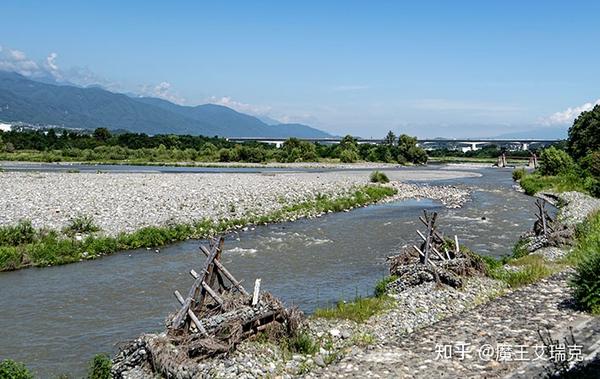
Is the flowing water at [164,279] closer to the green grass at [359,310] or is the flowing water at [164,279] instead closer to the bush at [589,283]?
the green grass at [359,310]

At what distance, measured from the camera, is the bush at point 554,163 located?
6825 centimetres

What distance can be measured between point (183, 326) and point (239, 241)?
17.3 meters

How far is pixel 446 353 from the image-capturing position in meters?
11.3

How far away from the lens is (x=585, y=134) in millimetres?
73188

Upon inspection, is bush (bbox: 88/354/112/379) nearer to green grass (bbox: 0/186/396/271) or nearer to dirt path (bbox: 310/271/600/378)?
dirt path (bbox: 310/271/600/378)

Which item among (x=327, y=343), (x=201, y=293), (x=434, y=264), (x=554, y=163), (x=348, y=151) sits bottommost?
(x=327, y=343)

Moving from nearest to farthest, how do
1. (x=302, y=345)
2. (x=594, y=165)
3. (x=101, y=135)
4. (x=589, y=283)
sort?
(x=302, y=345) < (x=589, y=283) < (x=594, y=165) < (x=101, y=135)

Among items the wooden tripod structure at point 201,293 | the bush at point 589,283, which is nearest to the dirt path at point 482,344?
the bush at point 589,283

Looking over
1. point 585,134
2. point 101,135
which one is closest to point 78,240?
point 585,134

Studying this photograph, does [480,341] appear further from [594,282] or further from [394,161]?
[394,161]

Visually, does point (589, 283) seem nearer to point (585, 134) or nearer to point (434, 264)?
point (434, 264)

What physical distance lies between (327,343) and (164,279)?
10.3 metres

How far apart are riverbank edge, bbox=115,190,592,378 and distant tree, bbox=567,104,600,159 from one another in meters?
56.6

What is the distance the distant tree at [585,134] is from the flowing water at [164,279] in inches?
1567
